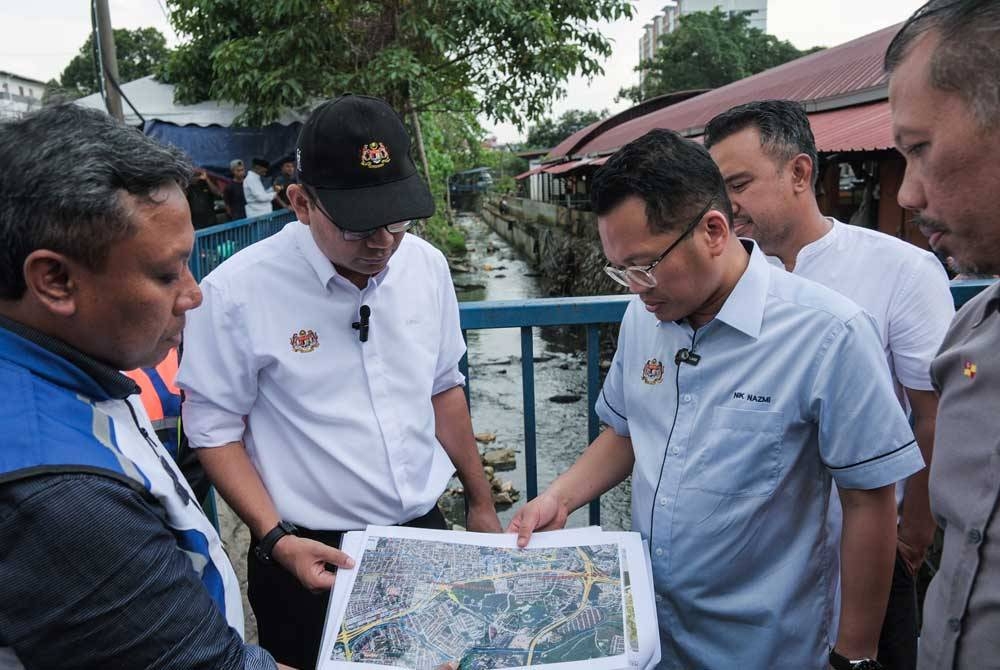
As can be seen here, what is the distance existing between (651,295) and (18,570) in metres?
1.22

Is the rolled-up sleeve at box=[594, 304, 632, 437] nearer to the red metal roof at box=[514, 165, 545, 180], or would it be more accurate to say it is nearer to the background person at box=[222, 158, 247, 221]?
the background person at box=[222, 158, 247, 221]

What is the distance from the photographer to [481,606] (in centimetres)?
139

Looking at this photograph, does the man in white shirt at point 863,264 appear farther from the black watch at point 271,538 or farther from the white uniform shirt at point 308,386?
the black watch at point 271,538

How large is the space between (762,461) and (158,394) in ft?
4.72

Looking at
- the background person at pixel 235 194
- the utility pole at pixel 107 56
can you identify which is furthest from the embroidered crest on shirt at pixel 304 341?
the background person at pixel 235 194

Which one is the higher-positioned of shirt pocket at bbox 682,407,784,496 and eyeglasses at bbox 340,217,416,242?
eyeglasses at bbox 340,217,416,242

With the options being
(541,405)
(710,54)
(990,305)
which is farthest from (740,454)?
(710,54)

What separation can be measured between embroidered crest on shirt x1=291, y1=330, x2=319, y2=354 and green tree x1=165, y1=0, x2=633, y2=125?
7672mm

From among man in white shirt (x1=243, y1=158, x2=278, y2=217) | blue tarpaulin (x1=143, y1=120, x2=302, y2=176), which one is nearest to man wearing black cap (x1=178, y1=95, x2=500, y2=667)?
man in white shirt (x1=243, y1=158, x2=278, y2=217)

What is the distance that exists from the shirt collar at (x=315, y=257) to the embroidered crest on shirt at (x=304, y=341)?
0.13m

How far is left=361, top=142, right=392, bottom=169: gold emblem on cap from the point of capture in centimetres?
170

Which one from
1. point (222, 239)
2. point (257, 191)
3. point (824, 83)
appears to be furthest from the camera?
point (824, 83)

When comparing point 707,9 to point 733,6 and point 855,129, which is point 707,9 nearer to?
point 733,6

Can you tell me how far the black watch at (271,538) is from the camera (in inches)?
64.4
